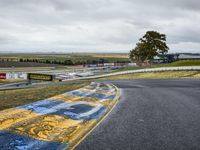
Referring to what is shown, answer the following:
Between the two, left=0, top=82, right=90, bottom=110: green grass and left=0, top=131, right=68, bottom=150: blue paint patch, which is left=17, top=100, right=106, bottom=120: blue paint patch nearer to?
left=0, top=82, right=90, bottom=110: green grass

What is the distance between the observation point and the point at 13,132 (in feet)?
25.3

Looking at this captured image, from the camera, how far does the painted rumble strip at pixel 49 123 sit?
715 cm

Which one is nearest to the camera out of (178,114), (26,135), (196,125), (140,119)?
(26,135)

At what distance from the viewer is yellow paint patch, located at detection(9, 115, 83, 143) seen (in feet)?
25.4

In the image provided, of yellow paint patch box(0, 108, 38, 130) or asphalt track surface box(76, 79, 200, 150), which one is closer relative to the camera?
asphalt track surface box(76, 79, 200, 150)

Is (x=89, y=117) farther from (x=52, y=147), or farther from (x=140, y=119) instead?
(x=52, y=147)

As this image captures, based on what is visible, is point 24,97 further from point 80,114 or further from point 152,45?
point 152,45

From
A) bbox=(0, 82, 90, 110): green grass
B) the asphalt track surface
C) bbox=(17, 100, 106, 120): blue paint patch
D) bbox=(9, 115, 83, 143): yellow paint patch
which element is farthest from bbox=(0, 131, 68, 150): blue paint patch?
bbox=(0, 82, 90, 110): green grass

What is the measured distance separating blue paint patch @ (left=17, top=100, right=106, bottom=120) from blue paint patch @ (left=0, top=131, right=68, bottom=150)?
2.73m

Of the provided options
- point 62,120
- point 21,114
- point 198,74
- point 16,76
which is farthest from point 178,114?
point 16,76

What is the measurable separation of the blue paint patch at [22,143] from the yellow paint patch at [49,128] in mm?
259

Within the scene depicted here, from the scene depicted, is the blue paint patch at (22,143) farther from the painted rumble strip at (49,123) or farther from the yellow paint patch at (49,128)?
the yellow paint patch at (49,128)

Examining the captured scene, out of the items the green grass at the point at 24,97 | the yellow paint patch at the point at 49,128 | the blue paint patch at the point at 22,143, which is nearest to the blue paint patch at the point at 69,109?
the yellow paint patch at the point at 49,128

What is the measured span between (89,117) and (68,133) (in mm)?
2174
